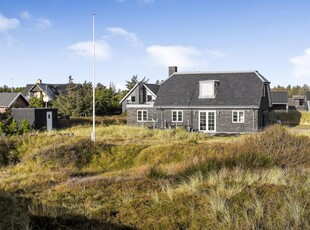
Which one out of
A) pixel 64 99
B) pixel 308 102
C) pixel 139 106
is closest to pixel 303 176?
pixel 139 106

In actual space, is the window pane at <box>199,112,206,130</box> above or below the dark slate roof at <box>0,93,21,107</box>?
below

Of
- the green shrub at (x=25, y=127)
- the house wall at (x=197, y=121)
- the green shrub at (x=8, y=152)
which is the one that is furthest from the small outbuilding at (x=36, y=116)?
the house wall at (x=197, y=121)

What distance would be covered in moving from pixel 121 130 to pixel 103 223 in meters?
18.5

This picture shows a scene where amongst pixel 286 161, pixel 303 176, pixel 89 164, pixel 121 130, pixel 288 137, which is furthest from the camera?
pixel 121 130

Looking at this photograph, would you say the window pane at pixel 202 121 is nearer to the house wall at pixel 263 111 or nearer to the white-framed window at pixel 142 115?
the house wall at pixel 263 111

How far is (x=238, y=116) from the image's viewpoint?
30.8 metres

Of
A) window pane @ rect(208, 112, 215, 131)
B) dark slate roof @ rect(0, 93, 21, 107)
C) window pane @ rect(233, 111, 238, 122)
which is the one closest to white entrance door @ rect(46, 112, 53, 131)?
dark slate roof @ rect(0, 93, 21, 107)

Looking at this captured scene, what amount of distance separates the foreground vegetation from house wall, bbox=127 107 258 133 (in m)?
10.9

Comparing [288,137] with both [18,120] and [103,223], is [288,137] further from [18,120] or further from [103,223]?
[18,120]

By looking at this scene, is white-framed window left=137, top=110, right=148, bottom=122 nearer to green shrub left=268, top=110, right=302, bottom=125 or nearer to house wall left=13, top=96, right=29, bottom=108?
house wall left=13, top=96, right=29, bottom=108

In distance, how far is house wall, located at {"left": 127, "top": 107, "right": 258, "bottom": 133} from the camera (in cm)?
3033

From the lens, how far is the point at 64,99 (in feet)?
140

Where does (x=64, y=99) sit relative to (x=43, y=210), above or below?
above

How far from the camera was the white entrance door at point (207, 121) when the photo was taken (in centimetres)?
3136
